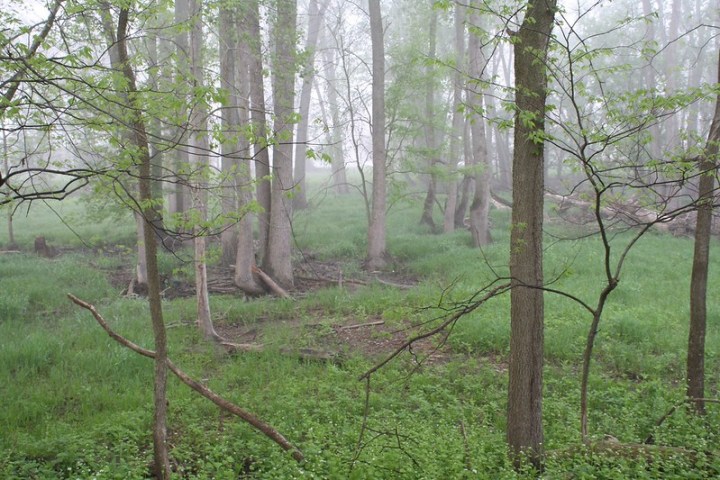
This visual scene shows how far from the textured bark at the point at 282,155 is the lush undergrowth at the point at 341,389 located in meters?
1.58

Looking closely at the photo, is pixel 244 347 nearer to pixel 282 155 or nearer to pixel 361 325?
pixel 361 325

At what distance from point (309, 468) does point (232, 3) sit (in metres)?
9.56

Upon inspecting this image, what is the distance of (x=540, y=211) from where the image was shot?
5.18 metres

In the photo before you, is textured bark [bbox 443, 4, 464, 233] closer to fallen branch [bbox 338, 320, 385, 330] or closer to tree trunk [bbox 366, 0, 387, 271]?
tree trunk [bbox 366, 0, 387, 271]

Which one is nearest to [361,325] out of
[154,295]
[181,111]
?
[181,111]

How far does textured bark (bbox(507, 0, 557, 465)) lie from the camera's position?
16.4 feet

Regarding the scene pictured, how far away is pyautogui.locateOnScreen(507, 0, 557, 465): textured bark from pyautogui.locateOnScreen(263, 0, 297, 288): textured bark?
352 inches

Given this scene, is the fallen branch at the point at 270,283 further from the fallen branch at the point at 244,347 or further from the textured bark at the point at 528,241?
the textured bark at the point at 528,241

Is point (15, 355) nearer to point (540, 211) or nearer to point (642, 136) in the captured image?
point (540, 211)

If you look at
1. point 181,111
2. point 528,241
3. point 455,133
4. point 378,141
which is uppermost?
point 455,133

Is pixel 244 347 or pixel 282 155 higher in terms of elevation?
pixel 282 155

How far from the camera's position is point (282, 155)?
14000 millimetres

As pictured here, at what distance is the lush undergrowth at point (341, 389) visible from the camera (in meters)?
5.24

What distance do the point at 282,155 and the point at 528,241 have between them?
9722 mm
